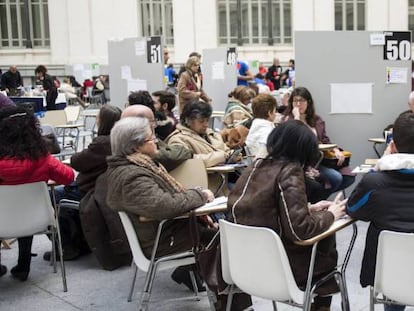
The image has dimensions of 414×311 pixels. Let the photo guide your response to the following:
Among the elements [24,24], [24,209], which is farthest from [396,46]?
[24,24]

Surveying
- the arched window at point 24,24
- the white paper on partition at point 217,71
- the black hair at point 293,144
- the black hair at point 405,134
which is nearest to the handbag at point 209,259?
the black hair at point 293,144

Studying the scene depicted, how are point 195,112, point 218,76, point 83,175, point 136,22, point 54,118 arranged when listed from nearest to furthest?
1. point 83,175
2. point 195,112
3. point 54,118
4. point 218,76
5. point 136,22

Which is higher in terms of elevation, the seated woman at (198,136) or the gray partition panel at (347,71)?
the gray partition panel at (347,71)

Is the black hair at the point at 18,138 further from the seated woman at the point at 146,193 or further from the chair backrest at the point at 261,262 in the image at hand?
the chair backrest at the point at 261,262

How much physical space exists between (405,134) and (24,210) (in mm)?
2293

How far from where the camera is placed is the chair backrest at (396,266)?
2471 mm

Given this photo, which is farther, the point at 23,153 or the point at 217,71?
the point at 217,71

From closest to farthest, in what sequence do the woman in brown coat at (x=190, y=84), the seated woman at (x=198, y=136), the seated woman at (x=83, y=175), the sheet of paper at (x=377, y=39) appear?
the seated woman at (x=83, y=175)
the seated woman at (x=198, y=136)
the sheet of paper at (x=377, y=39)
the woman in brown coat at (x=190, y=84)

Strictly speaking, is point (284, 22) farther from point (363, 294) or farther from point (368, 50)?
point (363, 294)

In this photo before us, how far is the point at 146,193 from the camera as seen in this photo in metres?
3.23

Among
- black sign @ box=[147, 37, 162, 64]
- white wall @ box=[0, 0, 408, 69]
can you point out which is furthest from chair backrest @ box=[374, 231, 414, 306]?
white wall @ box=[0, 0, 408, 69]

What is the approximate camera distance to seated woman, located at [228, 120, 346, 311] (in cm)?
277

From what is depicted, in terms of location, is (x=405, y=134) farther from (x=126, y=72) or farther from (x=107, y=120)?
(x=126, y=72)

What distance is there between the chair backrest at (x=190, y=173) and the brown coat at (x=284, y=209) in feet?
3.95
